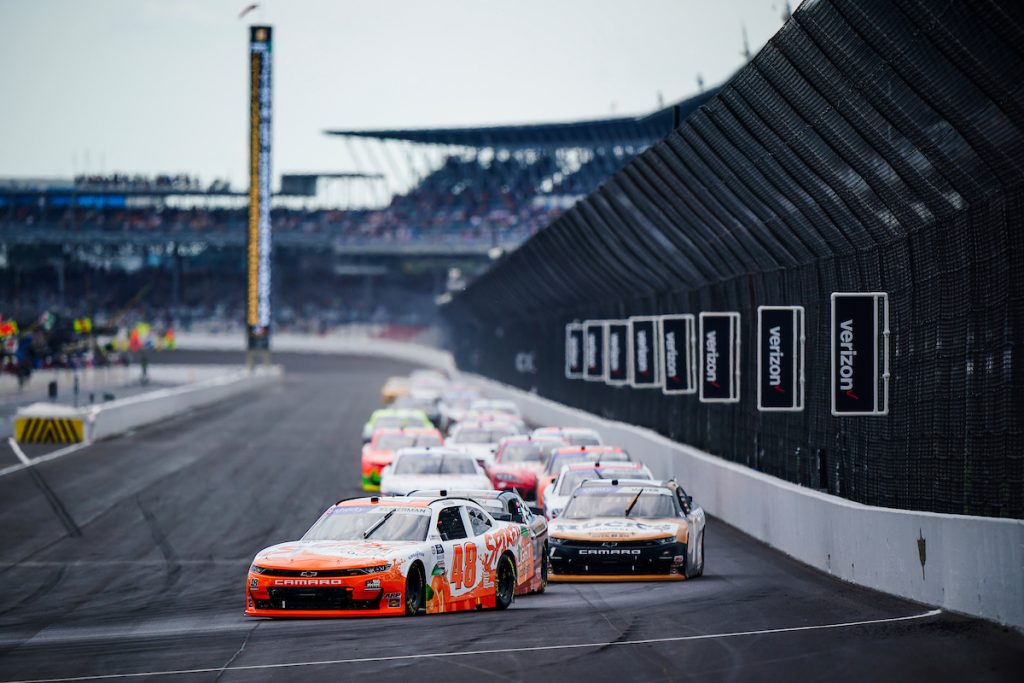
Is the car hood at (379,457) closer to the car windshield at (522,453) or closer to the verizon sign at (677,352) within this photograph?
the car windshield at (522,453)

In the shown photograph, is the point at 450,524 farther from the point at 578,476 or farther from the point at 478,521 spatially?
the point at 578,476

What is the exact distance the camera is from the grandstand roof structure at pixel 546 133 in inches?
4528

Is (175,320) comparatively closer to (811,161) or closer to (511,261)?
(511,261)

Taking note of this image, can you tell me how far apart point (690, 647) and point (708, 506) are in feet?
44.7

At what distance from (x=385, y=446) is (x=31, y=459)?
38.1 ft

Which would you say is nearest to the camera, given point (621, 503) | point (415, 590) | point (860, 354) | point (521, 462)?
point (415, 590)

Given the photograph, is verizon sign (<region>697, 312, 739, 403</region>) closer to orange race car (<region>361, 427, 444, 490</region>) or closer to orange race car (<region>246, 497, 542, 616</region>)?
orange race car (<region>361, 427, 444, 490</region>)

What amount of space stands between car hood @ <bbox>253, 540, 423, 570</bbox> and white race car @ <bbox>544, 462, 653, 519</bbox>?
6.32 meters

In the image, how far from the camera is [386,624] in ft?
42.5

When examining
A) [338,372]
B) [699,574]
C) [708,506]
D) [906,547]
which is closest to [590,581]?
[699,574]

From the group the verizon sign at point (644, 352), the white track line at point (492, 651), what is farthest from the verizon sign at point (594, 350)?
the white track line at point (492, 651)

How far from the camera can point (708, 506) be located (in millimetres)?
25016

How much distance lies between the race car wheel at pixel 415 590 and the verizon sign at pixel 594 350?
72.2ft

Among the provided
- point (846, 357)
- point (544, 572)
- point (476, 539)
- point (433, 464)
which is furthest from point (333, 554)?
point (433, 464)
